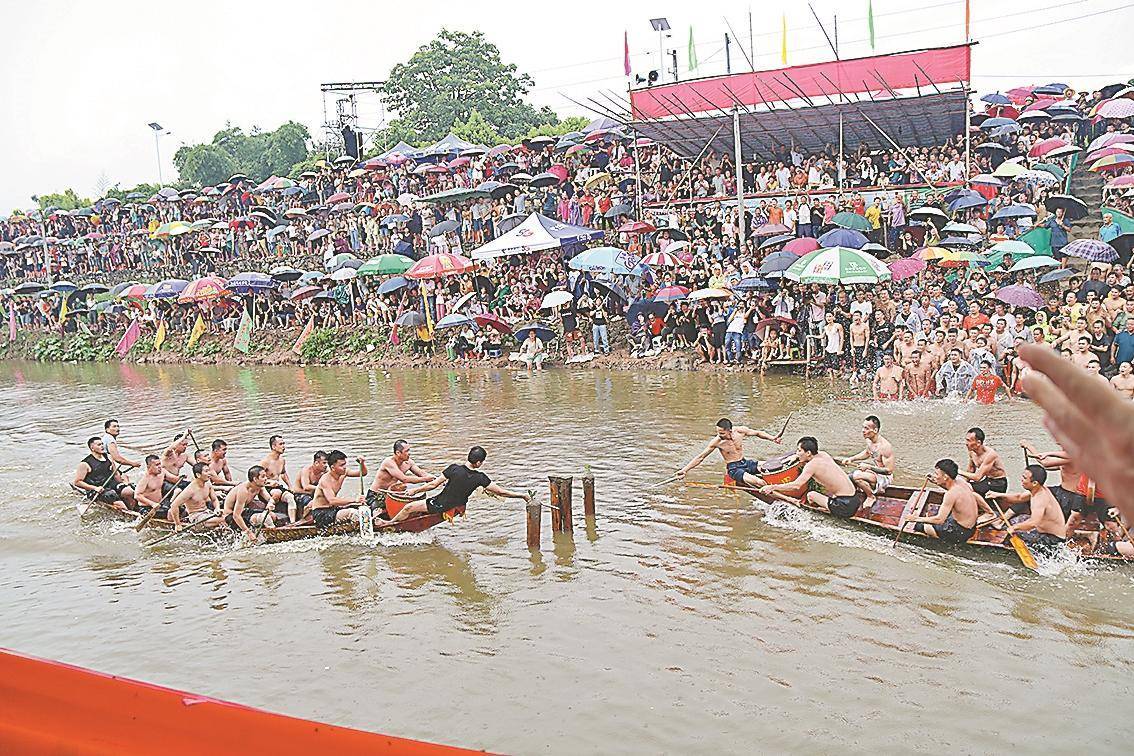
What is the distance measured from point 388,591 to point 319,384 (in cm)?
1492

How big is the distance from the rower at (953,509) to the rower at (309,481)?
21.7 ft

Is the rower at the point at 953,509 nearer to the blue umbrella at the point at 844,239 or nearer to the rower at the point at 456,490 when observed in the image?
the rower at the point at 456,490

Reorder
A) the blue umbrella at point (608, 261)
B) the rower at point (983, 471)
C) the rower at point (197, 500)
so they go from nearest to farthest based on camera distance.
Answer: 1. the rower at point (983, 471)
2. the rower at point (197, 500)
3. the blue umbrella at point (608, 261)

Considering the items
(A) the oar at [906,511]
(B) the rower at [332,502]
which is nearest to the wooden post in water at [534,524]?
(B) the rower at [332,502]

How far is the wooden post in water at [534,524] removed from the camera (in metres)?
10.0

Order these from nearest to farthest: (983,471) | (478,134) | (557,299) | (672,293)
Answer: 1. (983,471)
2. (672,293)
3. (557,299)
4. (478,134)

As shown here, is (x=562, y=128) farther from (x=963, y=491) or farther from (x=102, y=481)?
(x=963, y=491)

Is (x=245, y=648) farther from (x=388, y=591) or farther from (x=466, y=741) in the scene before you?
(x=466, y=741)

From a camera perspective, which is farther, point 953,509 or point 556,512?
point 556,512

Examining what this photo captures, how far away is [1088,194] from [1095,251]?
18.3 feet

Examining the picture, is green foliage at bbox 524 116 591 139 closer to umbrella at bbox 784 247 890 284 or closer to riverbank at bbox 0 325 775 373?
riverbank at bbox 0 325 775 373

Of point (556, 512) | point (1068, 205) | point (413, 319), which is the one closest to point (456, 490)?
point (556, 512)

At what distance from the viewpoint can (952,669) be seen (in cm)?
704

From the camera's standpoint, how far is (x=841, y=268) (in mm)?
16828
